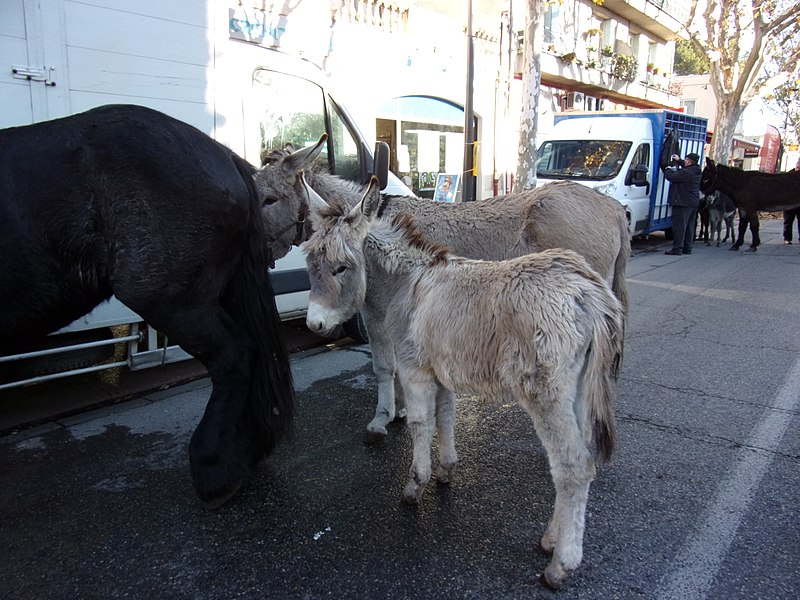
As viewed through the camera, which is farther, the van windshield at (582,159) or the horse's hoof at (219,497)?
the van windshield at (582,159)

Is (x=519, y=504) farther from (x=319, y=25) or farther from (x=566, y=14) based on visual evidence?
(x=566, y=14)

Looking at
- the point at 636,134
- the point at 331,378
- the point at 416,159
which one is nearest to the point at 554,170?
the point at 636,134

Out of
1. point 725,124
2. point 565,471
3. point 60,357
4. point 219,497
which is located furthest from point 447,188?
point 725,124

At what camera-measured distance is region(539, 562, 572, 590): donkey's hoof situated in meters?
2.44

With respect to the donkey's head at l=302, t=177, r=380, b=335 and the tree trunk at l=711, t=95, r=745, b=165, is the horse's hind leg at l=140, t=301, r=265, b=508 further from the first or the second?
the tree trunk at l=711, t=95, r=745, b=165

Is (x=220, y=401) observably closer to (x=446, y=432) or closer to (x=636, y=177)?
(x=446, y=432)

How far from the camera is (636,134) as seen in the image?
13.3m

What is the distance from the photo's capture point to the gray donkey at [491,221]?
13.3 feet

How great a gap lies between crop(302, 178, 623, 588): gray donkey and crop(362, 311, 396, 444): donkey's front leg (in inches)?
26.7

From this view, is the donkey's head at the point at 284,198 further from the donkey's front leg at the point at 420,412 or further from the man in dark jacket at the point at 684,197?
the man in dark jacket at the point at 684,197

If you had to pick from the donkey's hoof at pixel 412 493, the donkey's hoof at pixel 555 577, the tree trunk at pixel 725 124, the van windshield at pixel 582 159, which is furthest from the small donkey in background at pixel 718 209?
the donkey's hoof at pixel 555 577

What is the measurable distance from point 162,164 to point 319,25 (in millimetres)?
8368

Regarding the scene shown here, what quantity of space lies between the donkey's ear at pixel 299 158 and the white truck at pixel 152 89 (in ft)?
3.70

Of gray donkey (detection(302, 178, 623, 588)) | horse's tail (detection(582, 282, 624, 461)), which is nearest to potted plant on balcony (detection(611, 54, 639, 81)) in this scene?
gray donkey (detection(302, 178, 623, 588))
